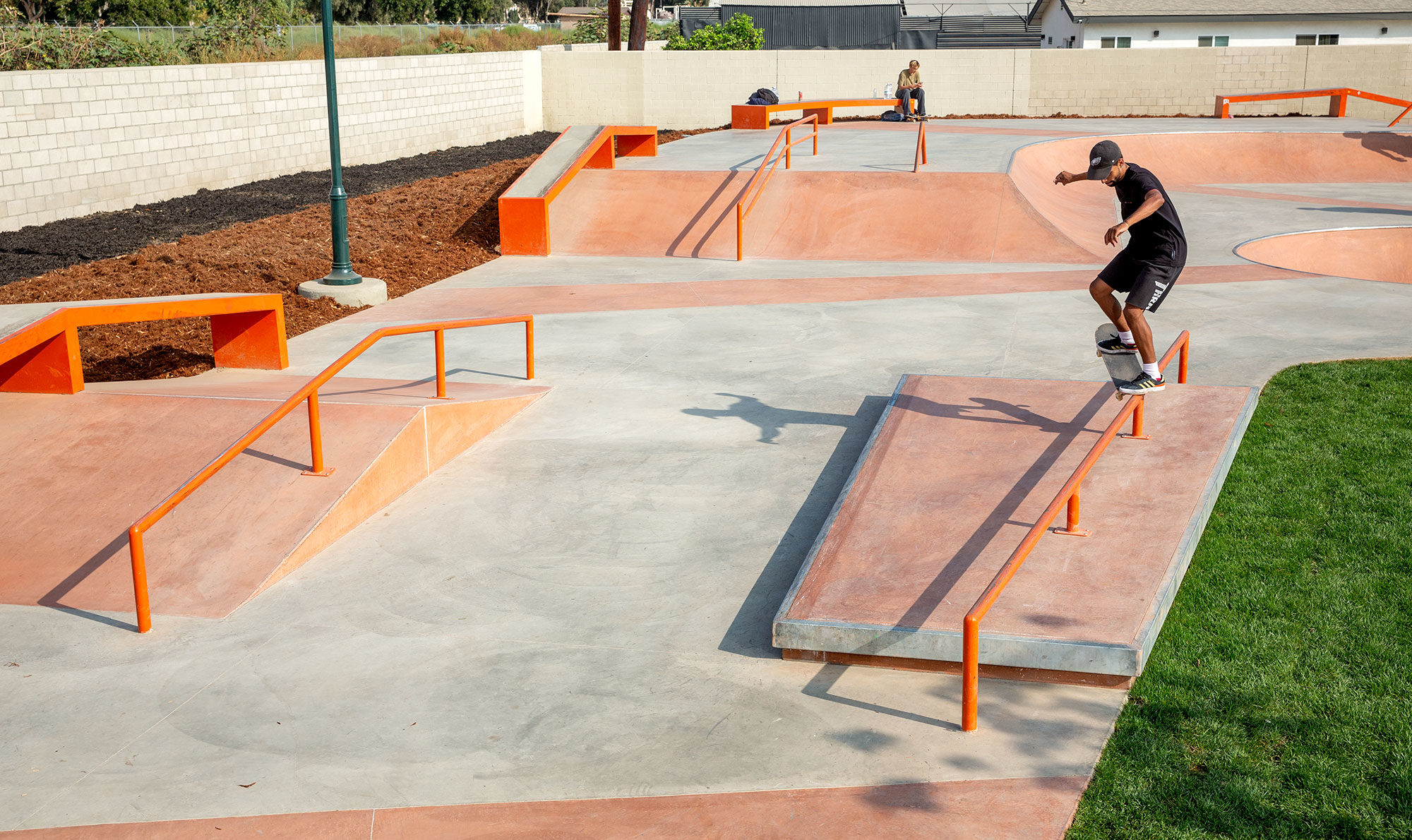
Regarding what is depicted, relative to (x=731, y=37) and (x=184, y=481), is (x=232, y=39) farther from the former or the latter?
(x=184, y=481)

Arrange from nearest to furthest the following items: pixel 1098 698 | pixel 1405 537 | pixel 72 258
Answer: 1. pixel 1098 698
2. pixel 1405 537
3. pixel 72 258

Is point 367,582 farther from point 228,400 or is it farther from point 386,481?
point 228,400

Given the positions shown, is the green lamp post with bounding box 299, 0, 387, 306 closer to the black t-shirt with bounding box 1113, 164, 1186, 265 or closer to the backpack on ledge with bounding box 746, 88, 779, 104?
the black t-shirt with bounding box 1113, 164, 1186, 265

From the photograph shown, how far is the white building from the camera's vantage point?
133 feet

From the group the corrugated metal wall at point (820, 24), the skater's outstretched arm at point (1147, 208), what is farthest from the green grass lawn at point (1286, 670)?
the corrugated metal wall at point (820, 24)

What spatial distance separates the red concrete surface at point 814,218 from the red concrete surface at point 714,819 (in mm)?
11947

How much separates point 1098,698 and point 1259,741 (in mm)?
715

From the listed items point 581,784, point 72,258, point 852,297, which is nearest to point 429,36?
point 72,258

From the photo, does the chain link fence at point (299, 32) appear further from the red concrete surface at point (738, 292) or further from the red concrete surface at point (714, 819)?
the red concrete surface at point (714, 819)

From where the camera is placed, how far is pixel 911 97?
26906 millimetres

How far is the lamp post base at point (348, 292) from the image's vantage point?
44.5 ft

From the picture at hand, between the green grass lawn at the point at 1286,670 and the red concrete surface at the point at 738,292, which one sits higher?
the red concrete surface at the point at 738,292

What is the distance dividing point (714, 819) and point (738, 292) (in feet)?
33.3

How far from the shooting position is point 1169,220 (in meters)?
8.10
